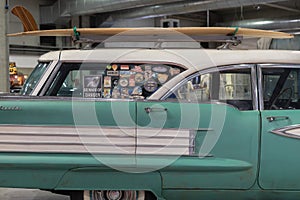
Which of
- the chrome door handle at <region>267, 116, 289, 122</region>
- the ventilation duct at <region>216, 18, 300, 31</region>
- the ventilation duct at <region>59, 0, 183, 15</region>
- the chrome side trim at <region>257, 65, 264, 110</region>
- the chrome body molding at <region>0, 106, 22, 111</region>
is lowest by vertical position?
the chrome door handle at <region>267, 116, 289, 122</region>

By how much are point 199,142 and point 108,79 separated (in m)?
1.10

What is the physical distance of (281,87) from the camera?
3408 mm

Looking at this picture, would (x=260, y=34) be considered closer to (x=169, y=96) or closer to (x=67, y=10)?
(x=169, y=96)

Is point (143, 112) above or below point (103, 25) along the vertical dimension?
below

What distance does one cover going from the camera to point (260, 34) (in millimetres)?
3760

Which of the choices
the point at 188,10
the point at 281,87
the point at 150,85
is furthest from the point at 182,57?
the point at 188,10

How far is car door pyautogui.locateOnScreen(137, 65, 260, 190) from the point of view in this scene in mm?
2994

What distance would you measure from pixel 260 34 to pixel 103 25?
11360 mm

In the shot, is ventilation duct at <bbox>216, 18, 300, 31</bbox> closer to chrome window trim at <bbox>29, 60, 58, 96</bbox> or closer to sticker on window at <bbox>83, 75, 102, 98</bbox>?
sticker on window at <bbox>83, 75, 102, 98</bbox>

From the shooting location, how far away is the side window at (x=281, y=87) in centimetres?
333

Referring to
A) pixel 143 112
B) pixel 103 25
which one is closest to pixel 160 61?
pixel 143 112

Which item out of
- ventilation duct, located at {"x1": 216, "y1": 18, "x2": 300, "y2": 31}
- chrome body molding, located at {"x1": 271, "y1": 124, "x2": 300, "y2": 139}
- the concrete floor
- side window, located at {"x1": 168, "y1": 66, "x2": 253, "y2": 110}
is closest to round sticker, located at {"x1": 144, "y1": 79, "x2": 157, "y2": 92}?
side window, located at {"x1": 168, "y1": 66, "x2": 253, "y2": 110}

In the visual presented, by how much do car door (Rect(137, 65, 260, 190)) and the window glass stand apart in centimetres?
44

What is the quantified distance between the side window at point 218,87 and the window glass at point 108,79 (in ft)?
0.87
